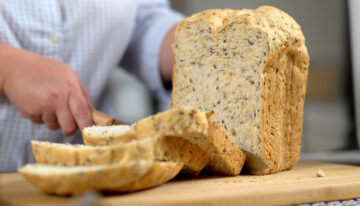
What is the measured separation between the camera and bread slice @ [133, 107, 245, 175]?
1392 millimetres

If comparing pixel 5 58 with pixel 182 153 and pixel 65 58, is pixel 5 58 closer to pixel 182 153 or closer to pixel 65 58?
pixel 65 58

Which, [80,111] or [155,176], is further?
[80,111]

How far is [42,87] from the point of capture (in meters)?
2.08

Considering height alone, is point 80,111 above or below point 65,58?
below

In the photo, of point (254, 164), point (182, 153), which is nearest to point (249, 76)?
point (254, 164)

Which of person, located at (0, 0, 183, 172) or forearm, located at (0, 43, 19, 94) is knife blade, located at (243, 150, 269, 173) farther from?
forearm, located at (0, 43, 19, 94)

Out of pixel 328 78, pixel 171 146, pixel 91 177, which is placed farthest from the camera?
pixel 328 78

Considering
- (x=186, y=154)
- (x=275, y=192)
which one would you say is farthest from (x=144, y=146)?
(x=275, y=192)

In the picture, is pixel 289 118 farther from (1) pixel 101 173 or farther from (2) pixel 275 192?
(1) pixel 101 173

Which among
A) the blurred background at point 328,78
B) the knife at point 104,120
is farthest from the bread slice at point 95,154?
the blurred background at point 328,78

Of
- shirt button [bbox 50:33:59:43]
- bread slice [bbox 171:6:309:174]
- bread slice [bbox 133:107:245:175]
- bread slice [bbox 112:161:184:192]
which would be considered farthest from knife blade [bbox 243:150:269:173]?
shirt button [bbox 50:33:59:43]

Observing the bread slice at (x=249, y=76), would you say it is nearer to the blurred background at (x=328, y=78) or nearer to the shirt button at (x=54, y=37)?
the shirt button at (x=54, y=37)

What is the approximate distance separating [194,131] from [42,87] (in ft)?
3.25

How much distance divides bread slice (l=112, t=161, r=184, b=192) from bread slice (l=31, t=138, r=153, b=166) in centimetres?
6
